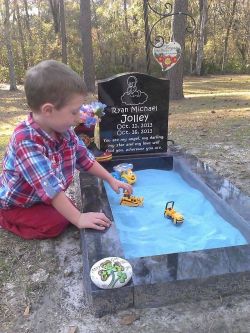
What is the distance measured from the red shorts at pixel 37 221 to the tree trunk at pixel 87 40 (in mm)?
12872

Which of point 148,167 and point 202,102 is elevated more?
point 148,167

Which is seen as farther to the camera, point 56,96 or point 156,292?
point 56,96

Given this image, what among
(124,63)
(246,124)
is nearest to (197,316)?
(246,124)

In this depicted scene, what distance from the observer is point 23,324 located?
2.09 m

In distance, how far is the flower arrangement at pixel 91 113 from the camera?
418 centimetres

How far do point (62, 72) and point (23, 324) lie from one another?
1467mm

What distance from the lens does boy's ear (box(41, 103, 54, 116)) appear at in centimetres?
240

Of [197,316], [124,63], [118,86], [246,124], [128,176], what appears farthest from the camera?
[124,63]

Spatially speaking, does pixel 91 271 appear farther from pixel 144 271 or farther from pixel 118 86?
pixel 118 86

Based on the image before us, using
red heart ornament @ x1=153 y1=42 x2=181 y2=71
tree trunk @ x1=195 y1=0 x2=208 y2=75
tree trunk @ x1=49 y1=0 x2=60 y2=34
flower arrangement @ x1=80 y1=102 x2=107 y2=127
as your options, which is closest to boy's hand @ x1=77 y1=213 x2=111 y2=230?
flower arrangement @ x1=80 y1=102 x2=107 y2=127

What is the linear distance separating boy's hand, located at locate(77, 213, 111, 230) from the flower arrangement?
1.66 metres

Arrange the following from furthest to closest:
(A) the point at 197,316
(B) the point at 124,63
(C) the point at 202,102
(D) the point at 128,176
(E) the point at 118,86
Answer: (B) the point at 124,63 < (C) the point at 202,102 < (E) the point at 118,86 < (D) the point at 128,176 < (A) the point at 197,316

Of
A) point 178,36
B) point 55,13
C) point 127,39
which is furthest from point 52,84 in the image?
point 55,13

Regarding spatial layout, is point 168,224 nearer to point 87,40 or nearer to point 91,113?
point 91,113
